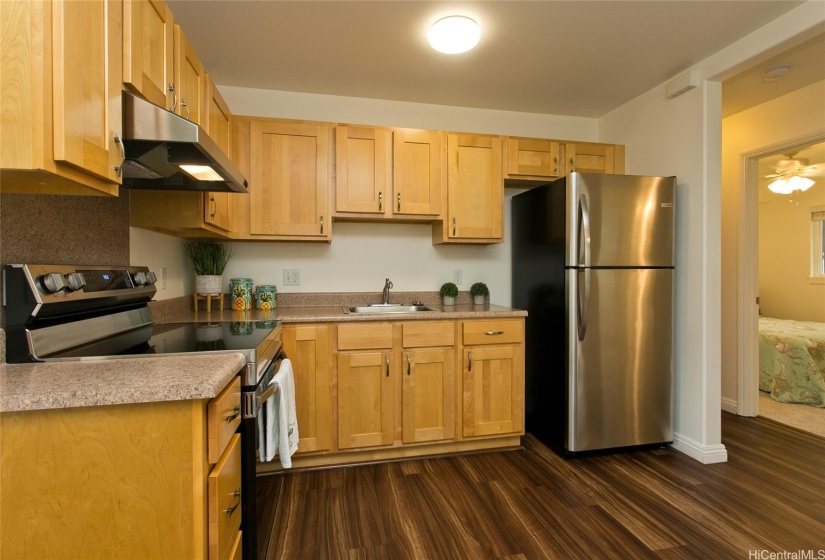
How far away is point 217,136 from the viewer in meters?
2.04

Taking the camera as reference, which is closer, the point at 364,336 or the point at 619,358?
the point at 364,336

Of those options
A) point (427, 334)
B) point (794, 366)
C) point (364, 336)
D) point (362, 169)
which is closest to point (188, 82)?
point (362, 169)

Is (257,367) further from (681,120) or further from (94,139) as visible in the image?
(681,120)

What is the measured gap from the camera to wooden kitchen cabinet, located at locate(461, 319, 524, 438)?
240 cm

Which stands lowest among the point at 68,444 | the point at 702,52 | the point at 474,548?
the point at 474,548

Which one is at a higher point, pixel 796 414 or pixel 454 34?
pixel 454 34

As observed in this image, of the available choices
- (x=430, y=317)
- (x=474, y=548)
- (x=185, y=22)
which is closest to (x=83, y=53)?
(x=185, y=22)

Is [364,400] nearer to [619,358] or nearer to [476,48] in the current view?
[619,358]

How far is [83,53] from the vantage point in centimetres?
92

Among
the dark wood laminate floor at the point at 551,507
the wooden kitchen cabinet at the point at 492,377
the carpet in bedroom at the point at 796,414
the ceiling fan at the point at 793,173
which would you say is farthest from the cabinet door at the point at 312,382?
the ceiling fan at the point at 793,173

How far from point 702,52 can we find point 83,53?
290 cm

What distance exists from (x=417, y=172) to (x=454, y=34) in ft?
2.78

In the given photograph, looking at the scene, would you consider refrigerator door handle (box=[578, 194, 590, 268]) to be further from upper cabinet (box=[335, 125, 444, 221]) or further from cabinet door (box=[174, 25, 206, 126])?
cabinet door (box=[174, 25, 206, 126])

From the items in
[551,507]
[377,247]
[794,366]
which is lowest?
[551,507]
